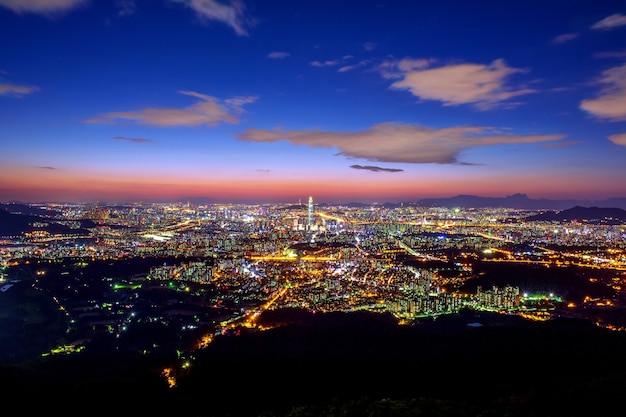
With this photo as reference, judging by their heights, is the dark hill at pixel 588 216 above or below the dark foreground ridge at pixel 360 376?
above

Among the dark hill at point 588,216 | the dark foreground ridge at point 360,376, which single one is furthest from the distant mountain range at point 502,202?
the dark foreground ridge at point 360,376

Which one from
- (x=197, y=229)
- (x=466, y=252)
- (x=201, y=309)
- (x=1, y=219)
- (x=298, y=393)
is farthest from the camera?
(x=197, y=229)

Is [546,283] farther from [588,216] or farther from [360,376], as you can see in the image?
[588,216]

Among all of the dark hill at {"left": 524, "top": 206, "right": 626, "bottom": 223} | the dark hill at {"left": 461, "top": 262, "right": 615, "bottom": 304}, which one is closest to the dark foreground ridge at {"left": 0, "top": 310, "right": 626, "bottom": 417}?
the dark hill at {"left": 461, "top": 262, "right": 615, "bottom": 304}

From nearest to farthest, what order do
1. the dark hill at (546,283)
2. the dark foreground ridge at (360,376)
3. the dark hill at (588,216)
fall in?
the dark foreground ridge at (360,376) → the dark hill at (546,283) → the dark hill at (588,216)

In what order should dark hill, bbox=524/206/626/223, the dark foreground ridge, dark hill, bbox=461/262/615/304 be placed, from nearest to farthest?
the dark foreground ridge → dark hill, bbox=461/262/615/304 → dark hill, bbox=524/206/626/223

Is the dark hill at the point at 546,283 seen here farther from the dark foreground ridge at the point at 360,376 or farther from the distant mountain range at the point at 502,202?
the distant mountain range at the point at 502,202

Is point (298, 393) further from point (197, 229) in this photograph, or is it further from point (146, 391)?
point (197, 229)

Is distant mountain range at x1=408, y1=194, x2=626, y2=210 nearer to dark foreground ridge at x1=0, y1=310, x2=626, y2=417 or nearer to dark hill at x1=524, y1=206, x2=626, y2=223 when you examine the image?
dark hill at x1=524, y1=206, x2=626, y2=223

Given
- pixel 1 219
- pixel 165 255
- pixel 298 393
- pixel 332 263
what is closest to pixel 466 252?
pixel 332 263
